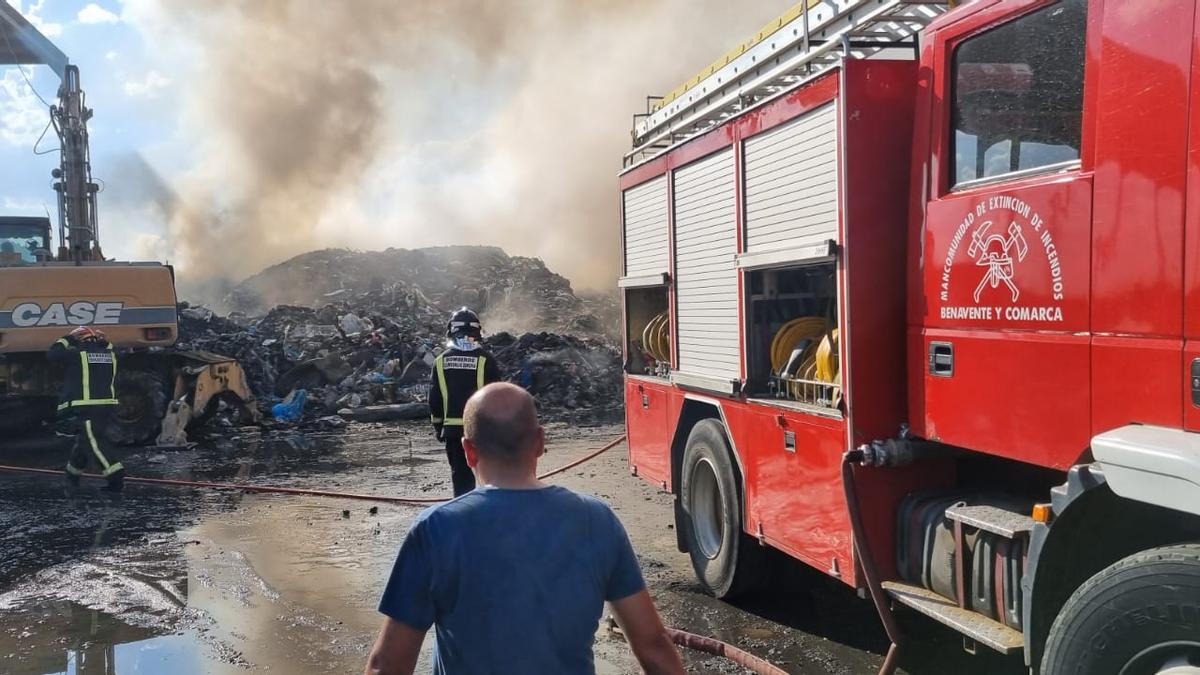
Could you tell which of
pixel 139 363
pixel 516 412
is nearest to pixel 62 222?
pixel 139 363

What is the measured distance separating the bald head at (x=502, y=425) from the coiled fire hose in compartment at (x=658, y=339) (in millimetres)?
4876

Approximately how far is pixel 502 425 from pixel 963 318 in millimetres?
2204

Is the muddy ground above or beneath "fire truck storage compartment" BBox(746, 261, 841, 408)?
beneath

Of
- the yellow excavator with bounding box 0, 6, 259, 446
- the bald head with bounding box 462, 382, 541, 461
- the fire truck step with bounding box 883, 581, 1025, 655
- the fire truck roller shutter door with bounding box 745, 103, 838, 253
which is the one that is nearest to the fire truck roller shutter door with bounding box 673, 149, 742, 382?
the fire truck roller shutter door with bounding box 745, 103, 838, 253

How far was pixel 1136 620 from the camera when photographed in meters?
2.58

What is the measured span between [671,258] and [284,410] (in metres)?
10.7

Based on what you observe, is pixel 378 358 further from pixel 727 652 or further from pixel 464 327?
pixel 727 652

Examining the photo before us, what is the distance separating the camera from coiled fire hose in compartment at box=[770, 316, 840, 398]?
449cm

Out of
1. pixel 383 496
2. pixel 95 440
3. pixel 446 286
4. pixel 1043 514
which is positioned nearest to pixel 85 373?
pixel 95 440

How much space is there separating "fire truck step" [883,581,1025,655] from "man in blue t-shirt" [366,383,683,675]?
1699 millimetres

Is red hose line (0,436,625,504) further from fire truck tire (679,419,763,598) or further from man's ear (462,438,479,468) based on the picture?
man's ear (462,438,479,468)

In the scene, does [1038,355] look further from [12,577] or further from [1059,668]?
[12,577]

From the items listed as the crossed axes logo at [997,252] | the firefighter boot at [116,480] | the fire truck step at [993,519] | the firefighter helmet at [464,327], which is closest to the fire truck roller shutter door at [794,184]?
the crossed axes logo at [997,252]

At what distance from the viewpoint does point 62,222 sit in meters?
14.1
